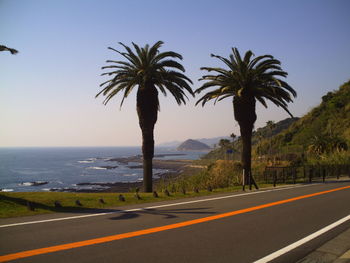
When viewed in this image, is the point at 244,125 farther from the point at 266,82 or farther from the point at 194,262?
the point at 194,262

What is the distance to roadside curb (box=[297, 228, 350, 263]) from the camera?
17.2 ft

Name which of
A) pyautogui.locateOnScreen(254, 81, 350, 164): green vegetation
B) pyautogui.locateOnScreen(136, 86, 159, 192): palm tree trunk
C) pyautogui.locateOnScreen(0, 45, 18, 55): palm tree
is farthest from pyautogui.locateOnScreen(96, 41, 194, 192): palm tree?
pyautogui.locateOnScreen(254, 81, 350, 164): green vegetation

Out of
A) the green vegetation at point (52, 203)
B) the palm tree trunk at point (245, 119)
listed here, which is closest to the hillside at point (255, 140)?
the palm tree trunk at point (245, 119)

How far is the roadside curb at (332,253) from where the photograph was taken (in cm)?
525

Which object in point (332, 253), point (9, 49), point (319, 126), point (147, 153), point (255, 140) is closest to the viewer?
point (332, 253)

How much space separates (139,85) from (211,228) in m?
14.9

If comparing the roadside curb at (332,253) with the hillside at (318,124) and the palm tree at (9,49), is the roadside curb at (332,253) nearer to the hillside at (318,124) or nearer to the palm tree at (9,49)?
the palm tree at (9,49)

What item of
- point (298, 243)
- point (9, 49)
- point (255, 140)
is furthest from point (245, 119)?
point (255, 140)

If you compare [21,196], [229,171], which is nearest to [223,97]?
[229,171]

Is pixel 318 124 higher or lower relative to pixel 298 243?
higher

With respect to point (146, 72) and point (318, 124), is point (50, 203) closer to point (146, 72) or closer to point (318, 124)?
point (146, 72)

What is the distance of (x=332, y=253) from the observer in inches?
220

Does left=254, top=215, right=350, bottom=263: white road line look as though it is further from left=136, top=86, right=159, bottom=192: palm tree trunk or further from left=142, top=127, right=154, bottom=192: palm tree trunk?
left=136, top=86, right=159, bottom=192: palm tree trunk

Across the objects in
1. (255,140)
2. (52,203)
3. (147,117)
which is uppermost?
(255,140)
